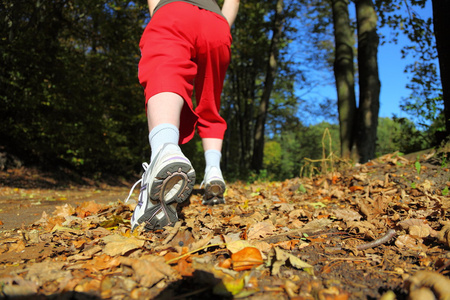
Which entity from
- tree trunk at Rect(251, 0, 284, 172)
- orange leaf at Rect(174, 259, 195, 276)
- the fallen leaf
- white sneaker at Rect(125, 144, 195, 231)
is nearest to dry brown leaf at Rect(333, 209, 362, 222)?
the fallen leaf

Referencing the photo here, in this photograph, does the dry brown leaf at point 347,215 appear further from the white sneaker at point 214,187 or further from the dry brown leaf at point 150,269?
the dry brown leaf at point 150,269

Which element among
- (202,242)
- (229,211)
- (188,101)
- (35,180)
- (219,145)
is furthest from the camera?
(35,180)

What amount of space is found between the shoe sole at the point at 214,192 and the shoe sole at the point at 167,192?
882 mm

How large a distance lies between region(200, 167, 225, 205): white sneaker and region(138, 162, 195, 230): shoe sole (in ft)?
2.89

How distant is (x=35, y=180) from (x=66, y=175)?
78.4 inches

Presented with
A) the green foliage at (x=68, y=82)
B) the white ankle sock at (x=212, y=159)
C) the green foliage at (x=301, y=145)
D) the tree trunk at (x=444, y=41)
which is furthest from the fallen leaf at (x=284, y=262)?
the green foliage at (x=301, y=145)

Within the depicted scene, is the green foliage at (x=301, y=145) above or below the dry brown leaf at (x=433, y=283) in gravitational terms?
above

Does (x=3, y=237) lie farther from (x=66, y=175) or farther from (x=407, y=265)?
(x=66, y=175)

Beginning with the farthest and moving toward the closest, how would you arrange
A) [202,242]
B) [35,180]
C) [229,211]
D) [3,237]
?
[35,180], [229,211], [3,237], [202,242]

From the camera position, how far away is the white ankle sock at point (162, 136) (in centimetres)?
168

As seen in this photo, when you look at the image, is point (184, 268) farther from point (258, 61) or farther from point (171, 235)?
point (258, 61)

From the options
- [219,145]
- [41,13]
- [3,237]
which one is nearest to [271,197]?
[219,145]

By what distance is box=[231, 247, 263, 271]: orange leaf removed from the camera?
107 centimetres

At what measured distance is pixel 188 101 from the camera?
1.94 meters
